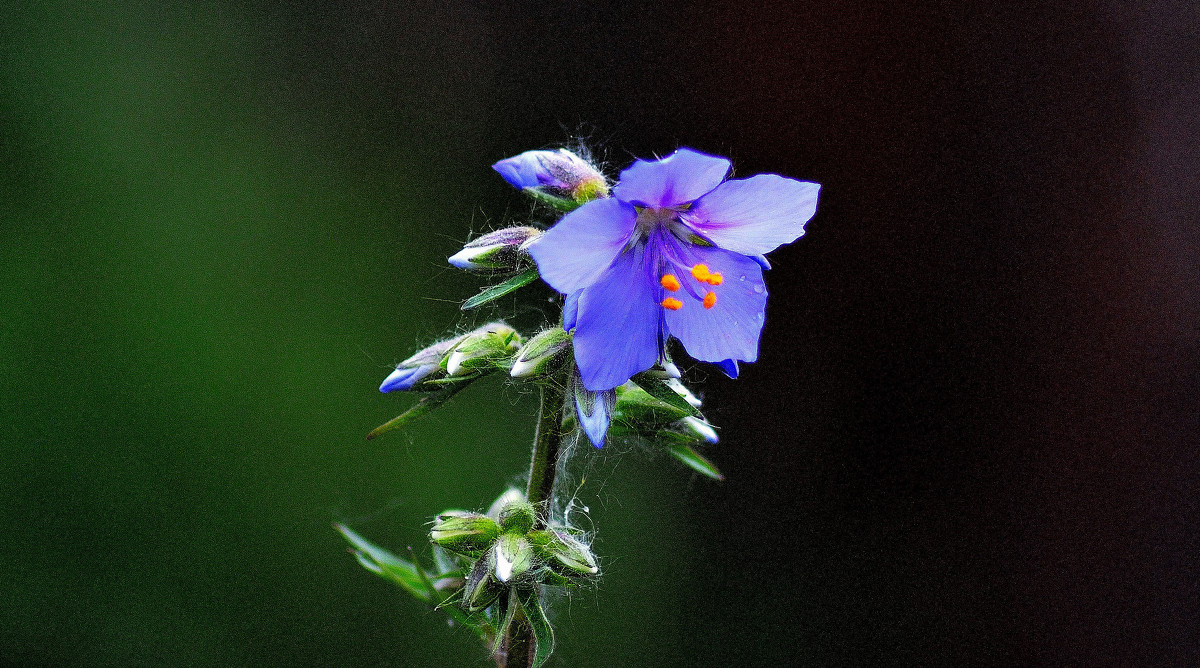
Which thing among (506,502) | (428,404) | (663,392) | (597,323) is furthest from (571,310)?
(506,502)

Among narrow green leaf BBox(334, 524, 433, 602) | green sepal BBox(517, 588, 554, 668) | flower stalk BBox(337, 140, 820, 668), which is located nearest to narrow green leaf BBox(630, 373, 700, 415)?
flower stalk BBox(337, 140, 820, 668)

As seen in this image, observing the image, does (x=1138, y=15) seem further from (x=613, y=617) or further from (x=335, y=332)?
(x=335, y=332)

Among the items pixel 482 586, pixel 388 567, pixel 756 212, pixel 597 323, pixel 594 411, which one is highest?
pixel 756 212

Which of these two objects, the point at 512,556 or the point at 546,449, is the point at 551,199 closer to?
the point at 546,449

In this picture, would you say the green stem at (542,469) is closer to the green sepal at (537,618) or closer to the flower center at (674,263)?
the green sepal at (537,618)

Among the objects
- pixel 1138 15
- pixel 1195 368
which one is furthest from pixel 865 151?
pixel 1195 368

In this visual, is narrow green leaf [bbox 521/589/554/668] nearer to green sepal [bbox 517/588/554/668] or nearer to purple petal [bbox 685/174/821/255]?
green sepal [bbox 517/588/554/668]
